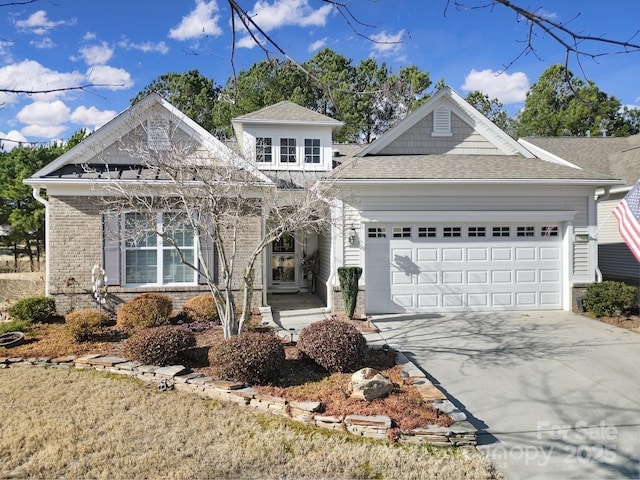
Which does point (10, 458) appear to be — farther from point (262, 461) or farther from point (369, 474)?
point (369, 474)

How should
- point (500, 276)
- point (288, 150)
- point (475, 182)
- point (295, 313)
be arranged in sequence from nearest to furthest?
1. point (475, 182)
2. point (500, 276)
3. point (295, 313)
4. point (288, 150)

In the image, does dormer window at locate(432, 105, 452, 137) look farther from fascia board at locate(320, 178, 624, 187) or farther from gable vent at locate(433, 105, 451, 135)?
fascia board at locate(320, 178, 624, 187)

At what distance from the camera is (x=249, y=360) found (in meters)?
5.68

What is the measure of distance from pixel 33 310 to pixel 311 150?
897 centimetres

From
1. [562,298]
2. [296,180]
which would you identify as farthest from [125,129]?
[562,298]

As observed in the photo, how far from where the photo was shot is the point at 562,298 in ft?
36.9

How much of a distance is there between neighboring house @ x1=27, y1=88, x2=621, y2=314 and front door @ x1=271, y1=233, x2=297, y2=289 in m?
4.09

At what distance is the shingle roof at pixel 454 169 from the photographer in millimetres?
10570

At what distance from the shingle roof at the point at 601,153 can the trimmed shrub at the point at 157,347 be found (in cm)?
1498

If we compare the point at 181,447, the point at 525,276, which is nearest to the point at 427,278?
the point at 525,276

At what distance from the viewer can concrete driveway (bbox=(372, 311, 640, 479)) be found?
13.7 ft

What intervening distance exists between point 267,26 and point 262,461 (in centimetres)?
382

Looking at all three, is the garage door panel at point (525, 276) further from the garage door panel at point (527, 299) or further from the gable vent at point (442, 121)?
the gable vent at point (442, 121)

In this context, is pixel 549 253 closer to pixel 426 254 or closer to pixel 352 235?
pixel 426 254
